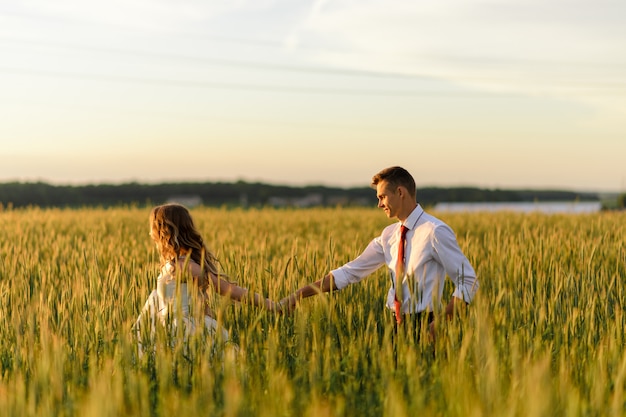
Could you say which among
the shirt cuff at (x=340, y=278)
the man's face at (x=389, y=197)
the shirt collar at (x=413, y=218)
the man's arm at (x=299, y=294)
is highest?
the man's face at (x=389, y=197)

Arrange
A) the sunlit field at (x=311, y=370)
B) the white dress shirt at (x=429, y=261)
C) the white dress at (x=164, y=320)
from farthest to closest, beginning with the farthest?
the white dress shirt at (x=429, y=261) → the white dress at (x=164, y=320) → the sunlit field at (x=311, y=370)

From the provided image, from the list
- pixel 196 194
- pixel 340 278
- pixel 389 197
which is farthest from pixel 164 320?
pixel 196 194

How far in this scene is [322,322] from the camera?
353 centimetres

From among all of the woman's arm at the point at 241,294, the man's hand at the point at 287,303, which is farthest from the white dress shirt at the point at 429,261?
the woman's arm at the point at 241,294

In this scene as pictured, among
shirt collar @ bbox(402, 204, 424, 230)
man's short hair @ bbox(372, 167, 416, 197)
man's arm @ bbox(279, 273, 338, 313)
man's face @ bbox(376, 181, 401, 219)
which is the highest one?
man's short hair @ bbox(372, 167, 416, 197)

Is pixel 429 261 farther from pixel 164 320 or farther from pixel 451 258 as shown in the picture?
pixel 164 320

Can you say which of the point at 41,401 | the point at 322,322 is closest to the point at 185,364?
the point at 41,401

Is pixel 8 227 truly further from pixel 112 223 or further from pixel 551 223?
pixel 551 223

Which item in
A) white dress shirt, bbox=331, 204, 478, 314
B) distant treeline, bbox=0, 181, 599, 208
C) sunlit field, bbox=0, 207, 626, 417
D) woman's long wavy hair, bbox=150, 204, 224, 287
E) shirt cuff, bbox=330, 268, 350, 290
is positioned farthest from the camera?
distant treeline, bbox=0, 181, 599, 208

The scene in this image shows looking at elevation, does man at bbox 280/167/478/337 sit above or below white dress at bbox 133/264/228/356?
above

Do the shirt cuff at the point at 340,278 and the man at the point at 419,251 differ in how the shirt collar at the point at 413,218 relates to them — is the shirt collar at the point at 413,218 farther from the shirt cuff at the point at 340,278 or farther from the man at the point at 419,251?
the shirt cuff at the point at 340,278

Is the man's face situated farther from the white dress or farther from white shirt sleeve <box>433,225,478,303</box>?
the white dress

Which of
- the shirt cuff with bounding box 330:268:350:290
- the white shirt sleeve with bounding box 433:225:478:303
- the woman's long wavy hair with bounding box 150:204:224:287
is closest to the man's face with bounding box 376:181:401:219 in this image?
the white shirt sleeve with bounding box 433:225:478:303

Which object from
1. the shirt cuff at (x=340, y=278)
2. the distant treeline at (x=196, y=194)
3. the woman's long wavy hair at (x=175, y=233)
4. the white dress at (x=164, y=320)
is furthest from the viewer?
the distant treeline at (x=196, y=194)
